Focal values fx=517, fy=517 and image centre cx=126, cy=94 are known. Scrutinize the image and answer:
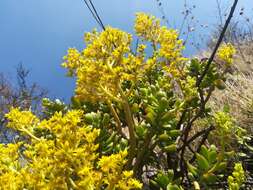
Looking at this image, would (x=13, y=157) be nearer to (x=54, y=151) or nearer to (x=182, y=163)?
(x=54, y=151)

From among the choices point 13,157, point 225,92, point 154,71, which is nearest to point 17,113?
point 13,157

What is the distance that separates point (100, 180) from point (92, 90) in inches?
22.9

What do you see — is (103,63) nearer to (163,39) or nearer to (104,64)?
(104,64)

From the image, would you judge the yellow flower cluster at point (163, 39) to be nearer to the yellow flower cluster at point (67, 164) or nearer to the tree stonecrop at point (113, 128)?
the tree stonecrop at point (113, 128)

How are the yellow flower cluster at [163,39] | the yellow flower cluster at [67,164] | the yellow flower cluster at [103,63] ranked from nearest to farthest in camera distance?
1. the yellow flower cluster at [67,164]
2. the yellow flower cluster at [103,63]
3. the yellow flower cluster at [163,39]

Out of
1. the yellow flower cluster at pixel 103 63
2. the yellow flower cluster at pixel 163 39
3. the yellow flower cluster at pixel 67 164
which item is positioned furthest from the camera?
the yellow flower cluster at pixel 163 39

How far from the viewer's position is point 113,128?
2.79 meters

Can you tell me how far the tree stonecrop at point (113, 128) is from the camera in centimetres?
166

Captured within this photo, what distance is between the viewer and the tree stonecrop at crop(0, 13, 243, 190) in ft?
5.44

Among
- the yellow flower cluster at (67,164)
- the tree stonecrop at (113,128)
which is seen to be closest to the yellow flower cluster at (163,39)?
the tree stonecrop at (113,128)

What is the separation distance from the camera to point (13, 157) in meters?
1.93

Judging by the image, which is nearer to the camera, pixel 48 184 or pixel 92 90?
pixel 48 184

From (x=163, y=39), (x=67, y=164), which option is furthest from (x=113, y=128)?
(x=67, y=164)

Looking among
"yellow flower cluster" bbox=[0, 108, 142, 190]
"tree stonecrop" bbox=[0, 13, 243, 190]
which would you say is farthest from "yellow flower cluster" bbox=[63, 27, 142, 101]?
"yellow flower cluster" bbox=[0, 108, 142, 190]
